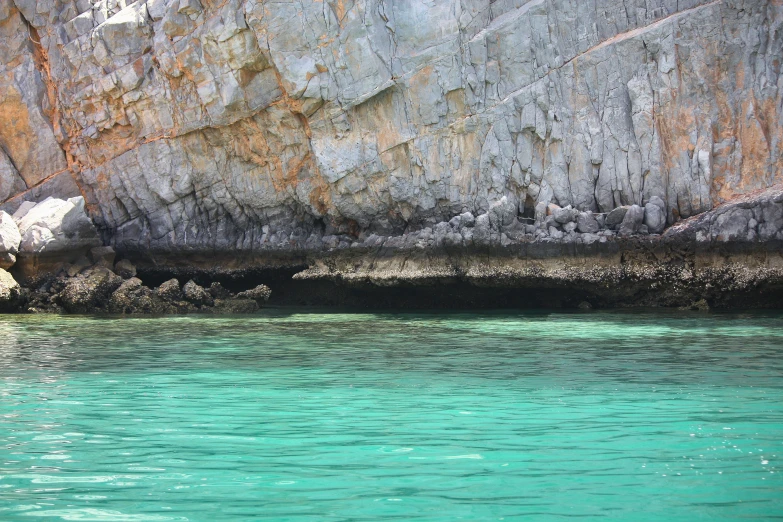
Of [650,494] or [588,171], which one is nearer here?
[650,494]

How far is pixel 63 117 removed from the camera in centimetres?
2208

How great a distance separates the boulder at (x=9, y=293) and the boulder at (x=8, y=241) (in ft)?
1.53

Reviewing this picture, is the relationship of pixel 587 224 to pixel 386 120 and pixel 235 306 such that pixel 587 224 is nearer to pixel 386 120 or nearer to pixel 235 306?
pixel 386 120

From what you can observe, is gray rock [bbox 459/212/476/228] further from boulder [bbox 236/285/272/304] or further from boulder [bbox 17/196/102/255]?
boulder [bbox 17/196/102/255]

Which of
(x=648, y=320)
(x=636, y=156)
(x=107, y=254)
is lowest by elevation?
(x=648, y=320)

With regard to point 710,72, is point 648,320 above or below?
below

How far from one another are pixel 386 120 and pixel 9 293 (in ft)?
30.7

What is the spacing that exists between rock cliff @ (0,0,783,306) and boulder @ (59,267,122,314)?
254 cm

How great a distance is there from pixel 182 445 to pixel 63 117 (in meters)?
18.9

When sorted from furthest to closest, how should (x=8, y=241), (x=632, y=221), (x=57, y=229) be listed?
(x=57, y=229) < (x=8, y=241) < (x=632, y=221)

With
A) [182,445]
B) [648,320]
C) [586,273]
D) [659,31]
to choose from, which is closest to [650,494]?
[182,445]

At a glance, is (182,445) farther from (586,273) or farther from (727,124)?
(727,124)

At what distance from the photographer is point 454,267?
58.9ft

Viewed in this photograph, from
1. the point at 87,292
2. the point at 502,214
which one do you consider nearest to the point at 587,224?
the point at 502,214
